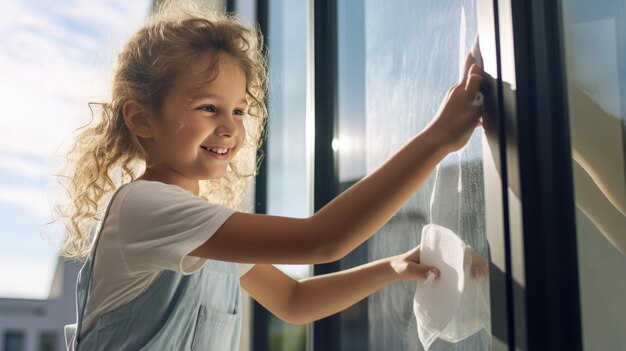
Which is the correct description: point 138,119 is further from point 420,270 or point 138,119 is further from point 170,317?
point 420,270

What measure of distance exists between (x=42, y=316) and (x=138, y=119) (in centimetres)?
137

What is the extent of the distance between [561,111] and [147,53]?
0.63 m

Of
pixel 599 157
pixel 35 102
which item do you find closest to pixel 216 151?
pixel 599 157

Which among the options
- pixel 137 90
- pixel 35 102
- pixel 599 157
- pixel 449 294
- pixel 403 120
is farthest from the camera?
pixel 35 102

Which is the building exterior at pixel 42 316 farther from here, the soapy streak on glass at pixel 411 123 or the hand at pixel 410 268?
the hand at pixel 410 268

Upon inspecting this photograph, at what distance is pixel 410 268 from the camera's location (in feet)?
3.46

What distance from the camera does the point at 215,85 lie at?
42.7 inches

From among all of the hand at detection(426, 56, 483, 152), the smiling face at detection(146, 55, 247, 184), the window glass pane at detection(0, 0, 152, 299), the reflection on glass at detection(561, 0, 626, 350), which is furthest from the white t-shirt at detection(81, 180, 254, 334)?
the window glass pane at detection(0, 0, 152, 299)

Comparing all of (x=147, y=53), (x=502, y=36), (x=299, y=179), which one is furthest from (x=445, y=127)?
(x=299, y=179)

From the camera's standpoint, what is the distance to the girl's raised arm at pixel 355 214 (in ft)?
2.84

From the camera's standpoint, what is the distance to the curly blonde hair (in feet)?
3.67

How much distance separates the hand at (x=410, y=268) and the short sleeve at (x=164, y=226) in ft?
0.95

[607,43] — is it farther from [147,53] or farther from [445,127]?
[147,53]

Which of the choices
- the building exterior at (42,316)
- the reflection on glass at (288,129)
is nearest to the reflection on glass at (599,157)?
the reflection on glass at (288,129)
